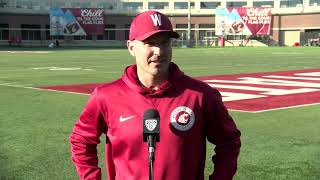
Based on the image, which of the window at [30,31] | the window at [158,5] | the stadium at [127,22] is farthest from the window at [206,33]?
the window at [30,31]

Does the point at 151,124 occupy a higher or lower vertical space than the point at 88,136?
higher

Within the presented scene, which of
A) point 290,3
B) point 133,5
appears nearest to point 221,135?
point 290,3

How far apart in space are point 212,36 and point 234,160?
96.6m

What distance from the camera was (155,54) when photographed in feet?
9.97

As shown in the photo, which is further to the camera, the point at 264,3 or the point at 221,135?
the point at 264,3

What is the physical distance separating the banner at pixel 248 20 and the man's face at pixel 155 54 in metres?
89.4

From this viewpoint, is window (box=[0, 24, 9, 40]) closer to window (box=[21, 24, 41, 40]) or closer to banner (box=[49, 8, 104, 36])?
window (box=[21, 24, 41, 40])

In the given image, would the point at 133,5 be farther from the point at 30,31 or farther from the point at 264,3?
the point at 264,3

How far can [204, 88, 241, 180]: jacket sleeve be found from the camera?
3.10 meters

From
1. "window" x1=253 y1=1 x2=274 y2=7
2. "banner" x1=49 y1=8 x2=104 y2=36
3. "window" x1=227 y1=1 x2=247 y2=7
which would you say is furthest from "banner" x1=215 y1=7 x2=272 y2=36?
"banner" x1=49 y1=8 x2=104 y2=36

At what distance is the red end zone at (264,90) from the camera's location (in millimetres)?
12395

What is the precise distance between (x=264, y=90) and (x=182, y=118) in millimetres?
12599

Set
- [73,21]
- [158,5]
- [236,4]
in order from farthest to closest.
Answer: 1. [158,5]
2. [236,4]
3. [73,21]

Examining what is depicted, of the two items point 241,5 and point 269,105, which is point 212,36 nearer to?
point 241,5
